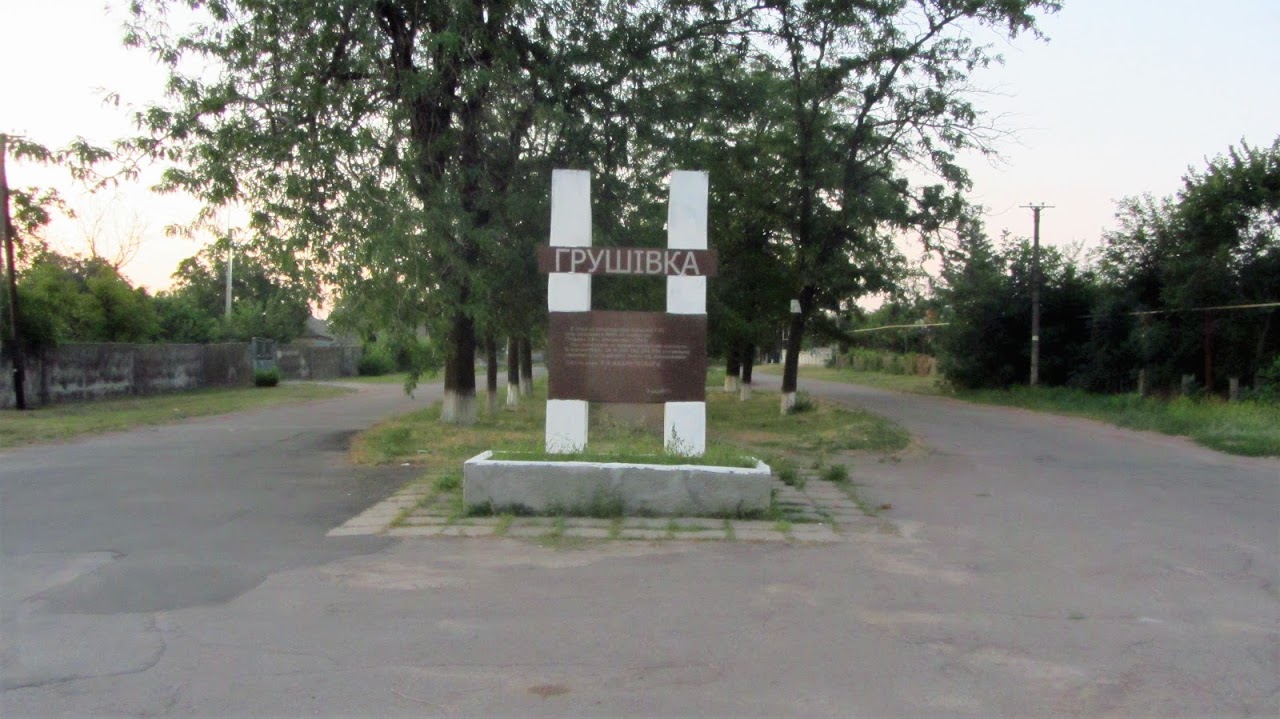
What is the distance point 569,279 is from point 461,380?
30.1 ft

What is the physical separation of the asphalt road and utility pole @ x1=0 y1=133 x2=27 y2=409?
52.4ft

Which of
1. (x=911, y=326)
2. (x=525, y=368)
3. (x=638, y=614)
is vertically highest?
(x=911, y=326)

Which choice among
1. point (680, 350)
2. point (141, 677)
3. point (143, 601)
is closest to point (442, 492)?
point (680, 350)

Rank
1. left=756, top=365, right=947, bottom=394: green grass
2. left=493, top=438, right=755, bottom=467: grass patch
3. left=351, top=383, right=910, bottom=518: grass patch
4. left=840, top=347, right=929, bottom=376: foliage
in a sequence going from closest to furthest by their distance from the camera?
1. left=493, top=438, right=755, bottom=467: grass patch
2. left=351, top=383, right=910, bottom=518: grass patch
3. left=756, top=365, right=947, bottom=394: green grass
4. left=840, top=347, right=929, bottom=376: foliage

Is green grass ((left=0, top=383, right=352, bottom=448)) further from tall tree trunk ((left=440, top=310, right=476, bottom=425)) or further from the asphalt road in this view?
the asphalt road

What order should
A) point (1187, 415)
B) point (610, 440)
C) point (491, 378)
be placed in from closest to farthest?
1. point (610, 440)
2. point (1187, 415)
3. point (491, 378)

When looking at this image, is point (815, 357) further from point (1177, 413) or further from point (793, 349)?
point (1177, 413)

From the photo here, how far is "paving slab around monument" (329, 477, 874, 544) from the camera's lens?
934cm

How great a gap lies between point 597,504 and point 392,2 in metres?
10.4

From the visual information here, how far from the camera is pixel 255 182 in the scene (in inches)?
661

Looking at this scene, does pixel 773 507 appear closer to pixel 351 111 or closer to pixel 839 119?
pixel 351 111

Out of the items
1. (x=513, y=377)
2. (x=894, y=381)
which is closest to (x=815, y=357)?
(x=894, y=381)

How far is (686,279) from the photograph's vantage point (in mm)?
12031

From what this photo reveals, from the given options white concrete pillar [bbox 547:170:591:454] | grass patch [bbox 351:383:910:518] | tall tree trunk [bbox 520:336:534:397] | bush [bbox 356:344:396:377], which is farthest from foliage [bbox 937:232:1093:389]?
bush [bbox 356:344:396:377]
